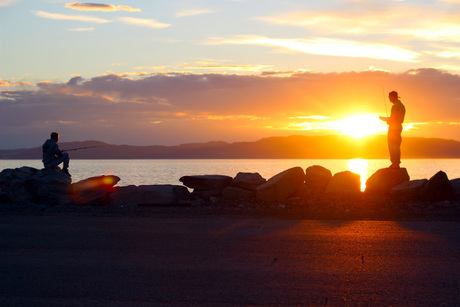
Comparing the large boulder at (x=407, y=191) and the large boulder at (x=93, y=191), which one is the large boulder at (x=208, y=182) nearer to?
the large boulder at (x=93, y=191)

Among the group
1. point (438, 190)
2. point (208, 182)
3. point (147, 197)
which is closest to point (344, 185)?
point (438, 190)

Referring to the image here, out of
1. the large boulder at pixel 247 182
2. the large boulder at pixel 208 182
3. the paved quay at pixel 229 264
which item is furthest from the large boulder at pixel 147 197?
the paved quay at pixel 229 264

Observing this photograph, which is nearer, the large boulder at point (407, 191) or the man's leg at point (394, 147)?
the large boulder at point (407, 191)

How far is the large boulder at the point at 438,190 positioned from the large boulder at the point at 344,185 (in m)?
2.33

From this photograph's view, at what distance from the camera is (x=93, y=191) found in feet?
63.2

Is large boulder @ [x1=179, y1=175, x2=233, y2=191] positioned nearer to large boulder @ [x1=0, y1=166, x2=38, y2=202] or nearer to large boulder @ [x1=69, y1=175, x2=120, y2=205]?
large boulder @ [x1=69, y1=175, x2=120, y2=205]

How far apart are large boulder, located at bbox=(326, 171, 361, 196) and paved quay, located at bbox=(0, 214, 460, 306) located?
23.9 ft

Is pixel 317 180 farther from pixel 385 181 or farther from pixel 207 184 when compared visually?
pixel 207 184

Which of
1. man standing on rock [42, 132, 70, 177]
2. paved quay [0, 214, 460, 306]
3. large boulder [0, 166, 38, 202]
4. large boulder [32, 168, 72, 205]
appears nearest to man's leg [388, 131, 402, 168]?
paved quay [0, 214, 460, 306]

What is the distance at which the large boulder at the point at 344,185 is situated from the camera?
66.6ft

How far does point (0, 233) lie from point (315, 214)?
832cm

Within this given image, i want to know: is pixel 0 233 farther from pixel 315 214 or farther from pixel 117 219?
pixel 315 214

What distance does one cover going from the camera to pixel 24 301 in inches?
259

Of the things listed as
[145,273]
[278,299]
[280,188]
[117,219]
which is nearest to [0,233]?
[117,219]
